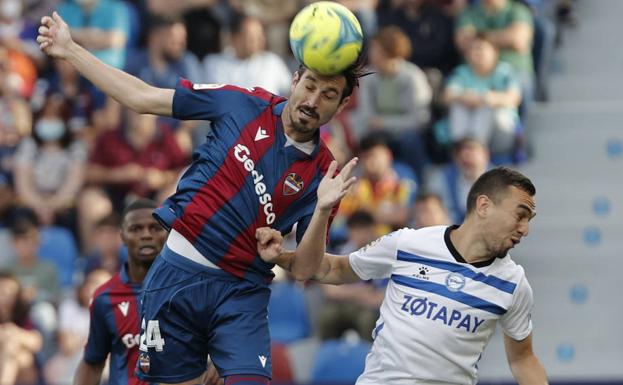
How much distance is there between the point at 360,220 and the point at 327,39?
17.3 ft

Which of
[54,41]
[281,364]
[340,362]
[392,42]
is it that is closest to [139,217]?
[54,41]

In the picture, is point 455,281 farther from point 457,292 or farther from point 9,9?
point 9,9

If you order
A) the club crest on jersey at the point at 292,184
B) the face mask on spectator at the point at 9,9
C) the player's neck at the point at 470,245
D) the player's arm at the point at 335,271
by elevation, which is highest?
the face mask on spectator at the point at 9,9

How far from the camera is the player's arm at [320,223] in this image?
637cm

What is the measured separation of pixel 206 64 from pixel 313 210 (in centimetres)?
724

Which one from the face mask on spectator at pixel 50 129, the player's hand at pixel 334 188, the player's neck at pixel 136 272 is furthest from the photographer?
the face mask on spectator at pixel 50 129

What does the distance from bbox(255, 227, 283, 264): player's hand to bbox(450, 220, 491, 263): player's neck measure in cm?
86

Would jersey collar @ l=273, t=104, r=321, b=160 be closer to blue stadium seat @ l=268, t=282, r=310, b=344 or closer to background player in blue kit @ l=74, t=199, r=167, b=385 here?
background player in blue kit @ l=74, t=199, r=167, b=385

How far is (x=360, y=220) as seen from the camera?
11.6 metres

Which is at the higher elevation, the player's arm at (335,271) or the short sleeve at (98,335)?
the player's arm at (335,271)

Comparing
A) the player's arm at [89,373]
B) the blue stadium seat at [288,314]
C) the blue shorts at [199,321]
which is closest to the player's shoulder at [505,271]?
the blue shorts at [199,321]

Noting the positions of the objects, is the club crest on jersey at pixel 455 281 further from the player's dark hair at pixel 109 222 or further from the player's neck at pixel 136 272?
the player's dark hair at pixel 109 222

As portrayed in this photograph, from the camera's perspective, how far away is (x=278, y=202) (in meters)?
6.70

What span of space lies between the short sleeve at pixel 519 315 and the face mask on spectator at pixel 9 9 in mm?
9397
